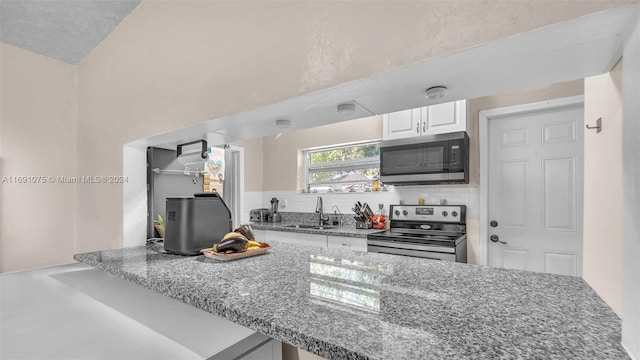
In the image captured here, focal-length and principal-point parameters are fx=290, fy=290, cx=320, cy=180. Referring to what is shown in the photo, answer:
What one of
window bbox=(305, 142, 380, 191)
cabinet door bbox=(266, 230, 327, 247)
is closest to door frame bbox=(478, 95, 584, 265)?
window bbox=(305, 142, 380, 191)

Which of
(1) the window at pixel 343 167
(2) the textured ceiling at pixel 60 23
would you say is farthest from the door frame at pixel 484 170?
(2) the textured ceiling at pixel 60 23

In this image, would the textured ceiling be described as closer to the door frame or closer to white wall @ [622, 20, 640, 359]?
white wall @ [622, 20, 640, 359]

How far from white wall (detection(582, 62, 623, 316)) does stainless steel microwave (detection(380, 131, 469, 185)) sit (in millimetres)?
1747

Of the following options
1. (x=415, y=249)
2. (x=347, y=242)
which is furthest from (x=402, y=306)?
(x=347, y=242)

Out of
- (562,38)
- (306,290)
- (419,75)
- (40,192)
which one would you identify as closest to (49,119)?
(40,192)

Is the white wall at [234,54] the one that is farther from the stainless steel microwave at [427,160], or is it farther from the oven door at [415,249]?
the stainless steel microwave at [427,160]

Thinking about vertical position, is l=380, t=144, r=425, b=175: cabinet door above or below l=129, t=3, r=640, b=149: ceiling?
below

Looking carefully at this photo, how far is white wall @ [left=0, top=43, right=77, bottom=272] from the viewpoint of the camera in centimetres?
243

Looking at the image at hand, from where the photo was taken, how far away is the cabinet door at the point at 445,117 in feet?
8.59

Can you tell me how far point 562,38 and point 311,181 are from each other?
3526mm

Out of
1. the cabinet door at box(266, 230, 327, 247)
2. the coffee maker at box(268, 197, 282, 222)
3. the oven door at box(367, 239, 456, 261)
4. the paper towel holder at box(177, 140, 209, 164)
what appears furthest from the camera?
the coffee maker at box(268, 197, 282, 222)

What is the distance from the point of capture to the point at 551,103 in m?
2.43

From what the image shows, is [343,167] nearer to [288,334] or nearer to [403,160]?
[403,160]

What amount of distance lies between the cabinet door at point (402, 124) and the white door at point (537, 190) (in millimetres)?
698
